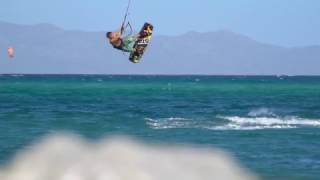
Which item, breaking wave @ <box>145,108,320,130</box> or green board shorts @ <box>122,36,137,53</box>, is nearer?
green board shorts @ <box>122,36,137,53</box>

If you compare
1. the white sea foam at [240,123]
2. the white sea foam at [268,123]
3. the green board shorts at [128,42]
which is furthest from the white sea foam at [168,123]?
the green board shorts at [128,42]

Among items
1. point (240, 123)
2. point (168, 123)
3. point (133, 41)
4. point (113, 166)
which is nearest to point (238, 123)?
point (240, 123)

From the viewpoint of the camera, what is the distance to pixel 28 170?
16281 millimetres

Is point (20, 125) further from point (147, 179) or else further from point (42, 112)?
point (147, 179)

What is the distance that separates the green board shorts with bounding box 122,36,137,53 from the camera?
1827 cm

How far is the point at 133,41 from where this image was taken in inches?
731

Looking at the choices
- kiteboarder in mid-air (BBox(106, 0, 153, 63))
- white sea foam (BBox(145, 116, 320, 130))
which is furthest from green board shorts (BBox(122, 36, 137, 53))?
white sea foam (BBox(145, 116, 320, 130))

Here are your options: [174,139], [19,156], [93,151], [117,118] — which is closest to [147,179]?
[93,151]

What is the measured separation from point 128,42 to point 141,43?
1.42ft

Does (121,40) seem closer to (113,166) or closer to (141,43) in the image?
(141,43)

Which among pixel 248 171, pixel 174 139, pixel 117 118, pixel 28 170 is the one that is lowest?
pixel 117 118

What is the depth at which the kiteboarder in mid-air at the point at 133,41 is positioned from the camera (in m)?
18.1

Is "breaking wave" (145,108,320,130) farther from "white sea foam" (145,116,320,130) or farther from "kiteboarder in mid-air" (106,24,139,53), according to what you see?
"kiteboarder in mid-air" (106,24,139,53)

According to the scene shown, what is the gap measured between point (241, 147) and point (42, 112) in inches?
996
